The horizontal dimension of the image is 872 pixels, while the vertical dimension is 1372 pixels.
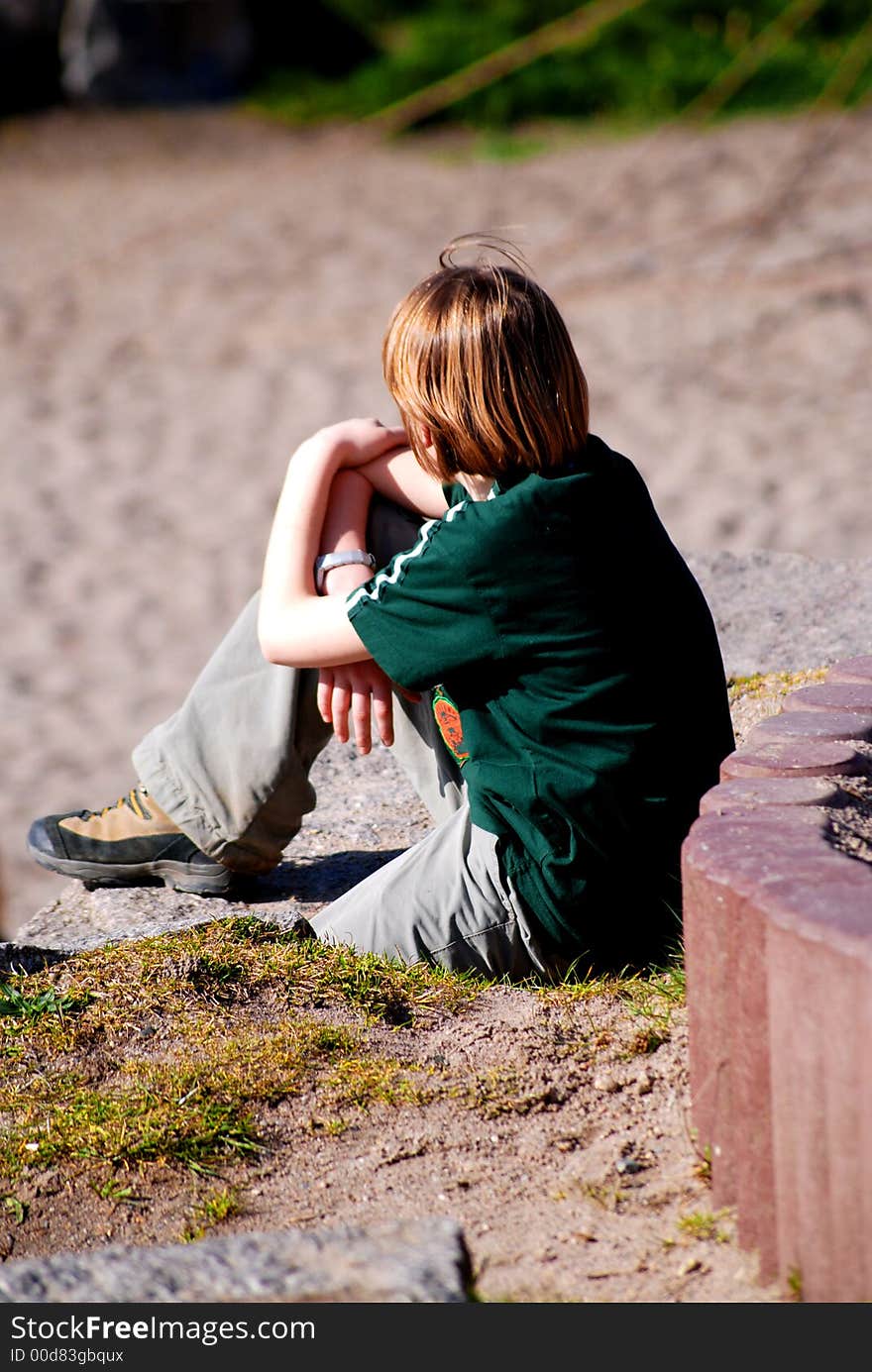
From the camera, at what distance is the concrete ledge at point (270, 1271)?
141 centimetres

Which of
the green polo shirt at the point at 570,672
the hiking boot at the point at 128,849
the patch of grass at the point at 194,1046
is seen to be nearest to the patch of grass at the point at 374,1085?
the patch of grass at the point at 194,1046

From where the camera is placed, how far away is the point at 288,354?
27.3 ft

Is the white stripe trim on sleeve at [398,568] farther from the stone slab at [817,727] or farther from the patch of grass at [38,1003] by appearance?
the patch of grass at [38,1003]

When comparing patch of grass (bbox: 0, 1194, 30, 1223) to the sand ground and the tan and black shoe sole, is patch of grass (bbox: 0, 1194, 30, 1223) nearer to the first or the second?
the tan and black shoe sole

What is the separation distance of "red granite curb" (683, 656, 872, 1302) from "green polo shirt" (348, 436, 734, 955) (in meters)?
0.29

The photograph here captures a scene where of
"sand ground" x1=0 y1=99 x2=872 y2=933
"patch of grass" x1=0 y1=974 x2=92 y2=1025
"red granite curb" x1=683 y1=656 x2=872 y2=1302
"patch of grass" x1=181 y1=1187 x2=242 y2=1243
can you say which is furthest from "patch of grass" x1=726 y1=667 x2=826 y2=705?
"patch of grass" x1=181 y1=1187 x2=242 y2=1243

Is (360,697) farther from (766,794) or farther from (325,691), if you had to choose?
(766,794)

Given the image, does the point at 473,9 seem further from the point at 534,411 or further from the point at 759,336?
the point at 534,411

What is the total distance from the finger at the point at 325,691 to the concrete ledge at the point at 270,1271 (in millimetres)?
950

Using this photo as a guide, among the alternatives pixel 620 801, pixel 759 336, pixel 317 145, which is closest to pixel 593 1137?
pixel 620 801

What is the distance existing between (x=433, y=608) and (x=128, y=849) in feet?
3.24

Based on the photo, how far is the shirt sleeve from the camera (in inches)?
76.9

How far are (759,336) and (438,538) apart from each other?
6382 millimetres

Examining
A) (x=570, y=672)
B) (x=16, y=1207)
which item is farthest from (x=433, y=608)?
(x=16, y=1207)
